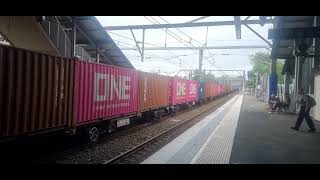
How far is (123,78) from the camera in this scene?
15.9 m

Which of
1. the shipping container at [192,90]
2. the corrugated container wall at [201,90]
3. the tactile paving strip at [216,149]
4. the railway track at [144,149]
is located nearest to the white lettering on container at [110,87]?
the railway track at [144,149]

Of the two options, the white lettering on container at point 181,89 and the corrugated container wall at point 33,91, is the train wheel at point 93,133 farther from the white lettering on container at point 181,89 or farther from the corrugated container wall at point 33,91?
the white lettering on container at point 181,89

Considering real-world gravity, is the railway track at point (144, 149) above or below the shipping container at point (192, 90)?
below

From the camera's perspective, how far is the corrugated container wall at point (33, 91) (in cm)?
873

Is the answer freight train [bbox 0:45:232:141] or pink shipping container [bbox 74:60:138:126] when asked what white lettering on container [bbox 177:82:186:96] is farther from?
pink shipping container [bbox 74:60:138:126]

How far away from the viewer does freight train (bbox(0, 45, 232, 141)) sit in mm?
8930

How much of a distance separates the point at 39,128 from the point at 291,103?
2097cm

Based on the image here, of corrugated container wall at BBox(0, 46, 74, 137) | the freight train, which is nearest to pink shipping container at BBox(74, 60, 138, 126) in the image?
the freight train

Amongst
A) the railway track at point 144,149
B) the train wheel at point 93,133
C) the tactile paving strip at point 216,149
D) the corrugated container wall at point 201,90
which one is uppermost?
the corrugated container wall at point 201,90

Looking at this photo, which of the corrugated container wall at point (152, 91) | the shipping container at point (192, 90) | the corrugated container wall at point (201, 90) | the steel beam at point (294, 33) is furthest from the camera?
the corrugated container wall at point (201, 90)

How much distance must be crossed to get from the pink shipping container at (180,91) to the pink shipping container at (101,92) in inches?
333

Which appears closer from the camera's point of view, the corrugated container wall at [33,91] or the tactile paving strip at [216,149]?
the corrugated container wall at [33,91]

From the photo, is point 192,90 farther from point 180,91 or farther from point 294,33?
point 294,33
